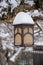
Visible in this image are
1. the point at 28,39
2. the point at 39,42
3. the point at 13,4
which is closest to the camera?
the point at 28,39

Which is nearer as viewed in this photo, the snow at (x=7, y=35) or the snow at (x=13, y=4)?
the snow at (x=7, y=35)

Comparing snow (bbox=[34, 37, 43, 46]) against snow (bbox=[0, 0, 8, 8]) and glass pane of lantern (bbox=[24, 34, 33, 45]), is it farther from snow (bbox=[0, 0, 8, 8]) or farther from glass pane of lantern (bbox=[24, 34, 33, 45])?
snow (bbox=[0, 0, 8, 8])

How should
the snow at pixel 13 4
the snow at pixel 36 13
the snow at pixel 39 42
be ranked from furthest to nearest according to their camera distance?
A: 1. the snow at pixel 13 4
2. the snow at pixel 36 13
3. the snow at pixel 39 42

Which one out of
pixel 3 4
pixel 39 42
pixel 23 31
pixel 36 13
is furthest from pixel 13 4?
pixel 23 31

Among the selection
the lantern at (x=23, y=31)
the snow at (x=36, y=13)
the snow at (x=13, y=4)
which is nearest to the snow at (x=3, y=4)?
the snow at (x=13, y=4)

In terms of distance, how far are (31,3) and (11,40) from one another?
4.11 ft

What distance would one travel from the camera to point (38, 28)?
2.78m

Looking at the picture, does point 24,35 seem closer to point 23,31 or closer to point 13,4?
point 23,31

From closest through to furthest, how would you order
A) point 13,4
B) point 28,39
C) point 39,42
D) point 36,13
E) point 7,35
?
1. point 28,39
2. point 39,42
3. point 7,35
4. point 36,13
5. point 13,4

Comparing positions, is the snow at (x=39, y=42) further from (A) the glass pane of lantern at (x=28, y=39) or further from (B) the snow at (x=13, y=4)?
(B) the snow at (x=13, y=4)

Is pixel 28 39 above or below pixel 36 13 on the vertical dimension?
above

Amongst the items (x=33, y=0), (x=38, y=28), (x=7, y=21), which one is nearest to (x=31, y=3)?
(x=33, y=0)

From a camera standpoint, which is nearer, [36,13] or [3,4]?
[36,13]

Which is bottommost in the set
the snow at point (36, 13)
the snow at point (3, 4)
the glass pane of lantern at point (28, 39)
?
the snow at point (36, 13)
